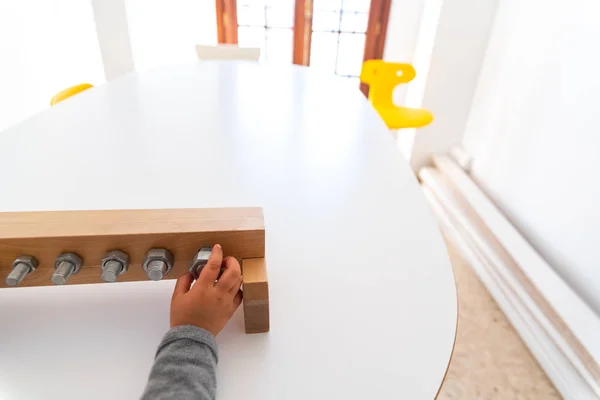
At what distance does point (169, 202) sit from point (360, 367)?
0.55 m

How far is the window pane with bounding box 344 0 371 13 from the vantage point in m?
A: 3.29

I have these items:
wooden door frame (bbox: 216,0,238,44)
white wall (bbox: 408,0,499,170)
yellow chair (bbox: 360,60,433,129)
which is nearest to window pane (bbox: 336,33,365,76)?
white wall (bbox: 408,0,499,170)

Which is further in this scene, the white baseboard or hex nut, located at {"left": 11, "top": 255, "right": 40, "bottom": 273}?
the white baseboard

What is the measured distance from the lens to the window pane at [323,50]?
137 inches

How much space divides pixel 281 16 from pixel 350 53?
68 cm

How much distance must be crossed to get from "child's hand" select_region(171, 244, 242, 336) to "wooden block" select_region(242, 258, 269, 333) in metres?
0.03

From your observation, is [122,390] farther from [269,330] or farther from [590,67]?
[590,67]

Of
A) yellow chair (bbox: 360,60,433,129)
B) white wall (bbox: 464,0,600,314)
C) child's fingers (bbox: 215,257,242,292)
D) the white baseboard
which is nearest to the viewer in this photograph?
child's fingers (bbox: 215,257,242,292)

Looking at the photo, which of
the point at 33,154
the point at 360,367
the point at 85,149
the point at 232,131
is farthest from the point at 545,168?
the point at 33,154

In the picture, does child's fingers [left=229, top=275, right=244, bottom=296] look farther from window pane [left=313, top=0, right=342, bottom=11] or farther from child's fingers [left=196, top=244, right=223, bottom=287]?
window pane [left=313, top=0, right=342, bottom=11]

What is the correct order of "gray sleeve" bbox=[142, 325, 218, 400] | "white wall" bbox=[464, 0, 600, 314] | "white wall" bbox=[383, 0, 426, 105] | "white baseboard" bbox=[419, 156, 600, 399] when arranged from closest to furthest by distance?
"gray sleeve" bbox=[142, 325, 218, 400]
"white baseboard" bbox=[419, 156, 600, 399]
"white wall" bbox=[464, 0, 600, 314]
"white wall" bbox=[383, 0, 426, 105]

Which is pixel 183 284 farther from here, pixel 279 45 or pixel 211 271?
pixel 279 45

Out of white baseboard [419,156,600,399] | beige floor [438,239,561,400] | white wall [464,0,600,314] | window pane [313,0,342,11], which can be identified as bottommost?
beige floor [438,239,561,400]

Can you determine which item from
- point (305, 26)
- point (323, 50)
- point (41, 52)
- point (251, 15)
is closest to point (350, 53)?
point (323, 50)
